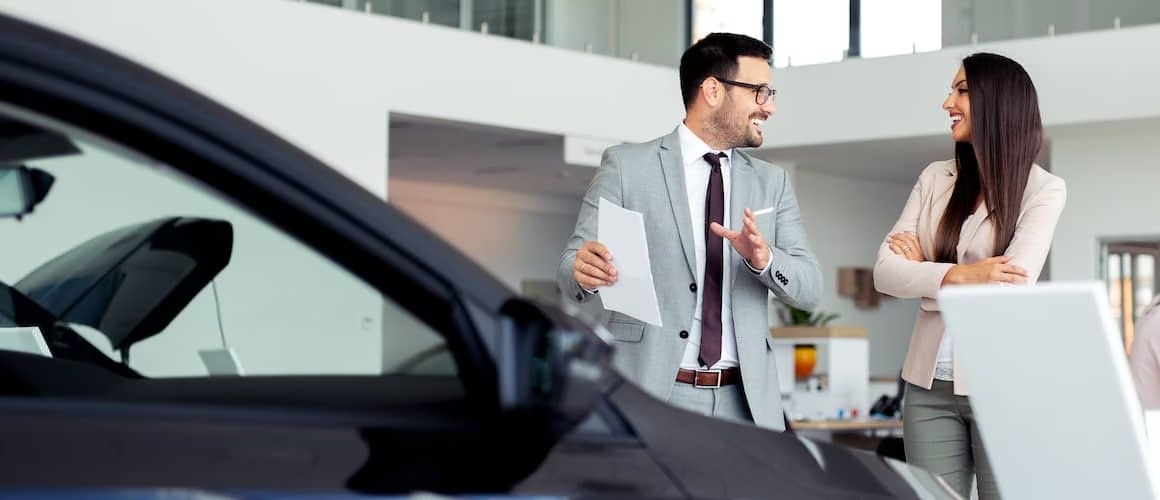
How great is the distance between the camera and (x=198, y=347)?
6.68 feet

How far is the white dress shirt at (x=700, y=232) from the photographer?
2906 millimetres

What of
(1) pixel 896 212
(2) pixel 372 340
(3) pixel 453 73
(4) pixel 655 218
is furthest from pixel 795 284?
(1) pixel 896 212

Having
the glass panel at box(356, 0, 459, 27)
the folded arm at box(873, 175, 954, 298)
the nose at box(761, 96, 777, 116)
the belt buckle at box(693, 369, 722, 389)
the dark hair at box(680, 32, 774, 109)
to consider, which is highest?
the glass panel at box(356, 0, 459, 27)

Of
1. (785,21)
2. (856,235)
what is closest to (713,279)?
(785,21)

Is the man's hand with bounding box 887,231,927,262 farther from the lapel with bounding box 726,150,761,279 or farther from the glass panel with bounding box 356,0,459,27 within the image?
the glass panel with bounding box 356,0,459,27

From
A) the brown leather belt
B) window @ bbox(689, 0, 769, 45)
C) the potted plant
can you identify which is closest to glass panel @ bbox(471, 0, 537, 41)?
window @ bbox(689, 0, 769, 45)

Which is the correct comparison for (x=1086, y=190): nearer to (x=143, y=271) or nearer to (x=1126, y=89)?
(x=1126, y=89)

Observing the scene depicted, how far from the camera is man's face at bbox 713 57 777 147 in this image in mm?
3162

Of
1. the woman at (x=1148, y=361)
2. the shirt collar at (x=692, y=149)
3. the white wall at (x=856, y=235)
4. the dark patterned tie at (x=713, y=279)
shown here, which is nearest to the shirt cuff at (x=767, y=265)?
the dark patterned tie at (x=713, y=279)

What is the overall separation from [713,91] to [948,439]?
0.88 meters

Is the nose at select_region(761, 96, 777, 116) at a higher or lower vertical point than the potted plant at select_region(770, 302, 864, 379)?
higher

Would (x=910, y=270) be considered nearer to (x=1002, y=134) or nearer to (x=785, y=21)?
(x=1002, y=134)

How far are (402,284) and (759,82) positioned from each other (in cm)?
213

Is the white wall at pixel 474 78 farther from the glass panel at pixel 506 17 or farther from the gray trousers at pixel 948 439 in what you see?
the gray trousers at pixel 948 439
